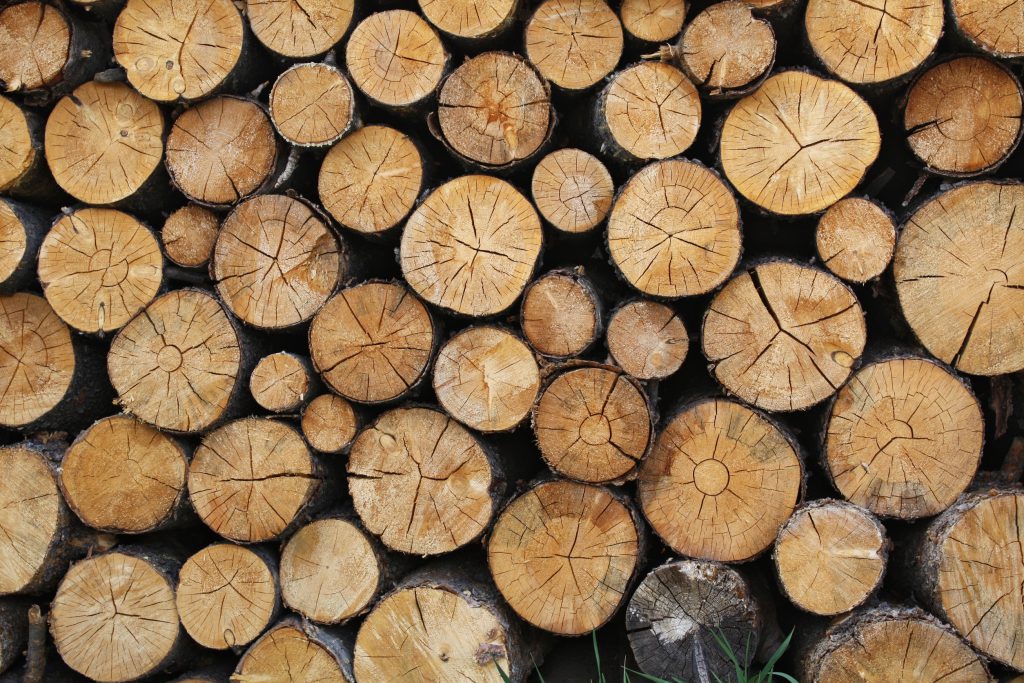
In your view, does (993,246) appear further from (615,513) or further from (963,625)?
(615,513)

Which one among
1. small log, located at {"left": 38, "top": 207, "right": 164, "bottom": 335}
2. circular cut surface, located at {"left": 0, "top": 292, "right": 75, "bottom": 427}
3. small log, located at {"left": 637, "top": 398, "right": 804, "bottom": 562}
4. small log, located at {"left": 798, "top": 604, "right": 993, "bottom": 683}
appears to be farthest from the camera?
circular cut surface, located at {"left": 0, "top": 292, "right": 75, "bottom": 427}

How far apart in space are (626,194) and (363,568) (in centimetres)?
169

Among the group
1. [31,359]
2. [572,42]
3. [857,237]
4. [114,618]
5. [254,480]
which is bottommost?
[114,618]

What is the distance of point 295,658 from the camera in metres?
2.78

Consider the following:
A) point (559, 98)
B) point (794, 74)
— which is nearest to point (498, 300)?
point (559, 98)

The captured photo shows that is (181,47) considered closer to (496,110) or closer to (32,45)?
(32,45)

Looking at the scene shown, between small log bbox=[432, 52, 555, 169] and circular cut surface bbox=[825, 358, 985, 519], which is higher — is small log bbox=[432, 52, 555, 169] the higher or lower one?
the higher one

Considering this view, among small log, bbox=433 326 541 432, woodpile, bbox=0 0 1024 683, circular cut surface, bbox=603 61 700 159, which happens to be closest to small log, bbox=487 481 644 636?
woodpile, bbox=0 0 1024 683

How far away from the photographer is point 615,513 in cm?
270

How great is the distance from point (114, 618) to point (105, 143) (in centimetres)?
190

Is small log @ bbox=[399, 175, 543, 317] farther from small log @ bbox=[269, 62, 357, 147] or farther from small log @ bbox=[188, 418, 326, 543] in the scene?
small log @ bbox=[188, 418, 326, 543]

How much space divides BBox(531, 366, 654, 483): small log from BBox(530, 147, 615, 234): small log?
56 cm

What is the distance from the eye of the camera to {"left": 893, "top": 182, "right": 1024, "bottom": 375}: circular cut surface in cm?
258

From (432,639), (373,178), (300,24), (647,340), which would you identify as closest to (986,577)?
(647,340)
